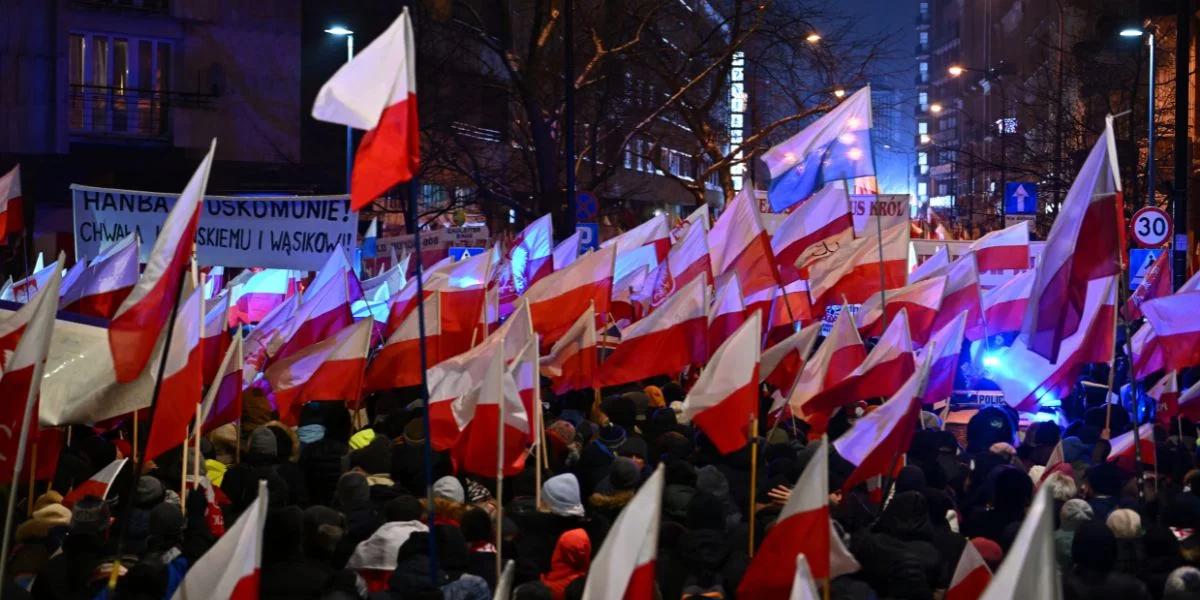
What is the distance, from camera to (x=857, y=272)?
15.0m

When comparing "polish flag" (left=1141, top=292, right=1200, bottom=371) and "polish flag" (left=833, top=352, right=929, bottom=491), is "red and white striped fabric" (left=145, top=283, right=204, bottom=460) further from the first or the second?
"polish flag" (left=1141, top=292, right=1200, bottom=371)

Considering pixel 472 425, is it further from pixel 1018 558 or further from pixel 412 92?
pixel 1018 558

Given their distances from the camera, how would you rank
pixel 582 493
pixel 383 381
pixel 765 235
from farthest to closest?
1. pixel 765 235
2. pixel 383 381
3. pixel 582 493

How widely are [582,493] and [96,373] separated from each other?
2.82 meters

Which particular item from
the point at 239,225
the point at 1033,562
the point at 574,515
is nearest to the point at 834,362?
the point at 574,515

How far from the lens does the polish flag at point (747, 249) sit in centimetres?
1284

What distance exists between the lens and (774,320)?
590 inches

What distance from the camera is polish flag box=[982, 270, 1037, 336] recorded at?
1382 cm

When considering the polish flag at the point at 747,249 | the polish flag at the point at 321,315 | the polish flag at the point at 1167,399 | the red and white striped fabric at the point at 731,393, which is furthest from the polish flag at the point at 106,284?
the polish flag at the point at 1167,399

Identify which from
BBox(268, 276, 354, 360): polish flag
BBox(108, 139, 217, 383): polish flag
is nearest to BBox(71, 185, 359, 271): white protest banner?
BBox(268, 276, 354, 360): polish flag

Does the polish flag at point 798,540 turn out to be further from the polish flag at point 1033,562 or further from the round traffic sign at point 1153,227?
the round traffic sign at point 1153,227

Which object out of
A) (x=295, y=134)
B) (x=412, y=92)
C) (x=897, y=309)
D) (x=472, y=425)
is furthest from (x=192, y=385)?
(x=295, y=134)

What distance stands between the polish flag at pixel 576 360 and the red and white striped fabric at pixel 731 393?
318 centimetres

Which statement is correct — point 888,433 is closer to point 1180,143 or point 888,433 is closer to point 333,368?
point 333,368
